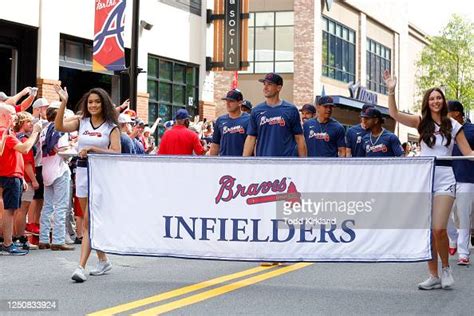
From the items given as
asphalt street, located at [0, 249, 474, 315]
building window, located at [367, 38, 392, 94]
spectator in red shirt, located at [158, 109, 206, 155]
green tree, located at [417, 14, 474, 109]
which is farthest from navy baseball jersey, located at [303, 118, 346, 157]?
Result: green tree, located at [417, 14, 474, 109]

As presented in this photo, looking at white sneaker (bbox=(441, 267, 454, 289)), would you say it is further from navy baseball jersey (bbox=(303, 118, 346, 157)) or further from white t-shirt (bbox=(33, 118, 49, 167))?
white t-shirt (bbox=(33, 118, 49, 167))

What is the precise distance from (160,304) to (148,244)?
1.41 m

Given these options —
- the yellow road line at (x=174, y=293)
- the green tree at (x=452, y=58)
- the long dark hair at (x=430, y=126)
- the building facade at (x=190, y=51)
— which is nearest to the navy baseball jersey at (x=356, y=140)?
the yellow road line at (x=174, y=293)

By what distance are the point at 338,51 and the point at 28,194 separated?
33306 mm

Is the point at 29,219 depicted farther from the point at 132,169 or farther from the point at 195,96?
the point at 195,96

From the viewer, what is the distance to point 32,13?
20.1 metres

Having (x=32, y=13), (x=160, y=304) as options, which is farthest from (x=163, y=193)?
(x=32, y=13)

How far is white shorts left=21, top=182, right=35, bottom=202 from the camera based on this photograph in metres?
12.2

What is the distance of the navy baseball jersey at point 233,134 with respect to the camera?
37.1 feet

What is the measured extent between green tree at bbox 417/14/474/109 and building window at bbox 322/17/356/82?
1395 centimetres

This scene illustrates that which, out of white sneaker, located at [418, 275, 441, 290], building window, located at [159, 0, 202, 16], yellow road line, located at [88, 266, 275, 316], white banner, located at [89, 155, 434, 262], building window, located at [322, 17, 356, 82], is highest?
building window, located at [322, 17, 356, 82]

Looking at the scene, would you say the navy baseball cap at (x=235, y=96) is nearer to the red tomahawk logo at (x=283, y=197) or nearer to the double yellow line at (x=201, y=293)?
the double yellow line at (x=201, y=293)

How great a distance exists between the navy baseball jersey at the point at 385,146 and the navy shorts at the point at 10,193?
15.0 ft

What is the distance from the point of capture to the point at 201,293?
316 inches
